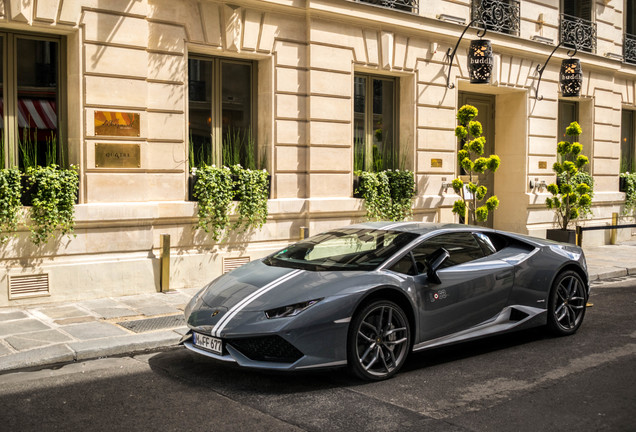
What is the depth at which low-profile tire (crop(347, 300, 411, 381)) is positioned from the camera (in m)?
6.17

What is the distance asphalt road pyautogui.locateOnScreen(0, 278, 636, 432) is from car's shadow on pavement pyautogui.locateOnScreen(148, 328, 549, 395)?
0.01 metres

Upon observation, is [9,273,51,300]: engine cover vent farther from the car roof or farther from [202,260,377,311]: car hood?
the car roof

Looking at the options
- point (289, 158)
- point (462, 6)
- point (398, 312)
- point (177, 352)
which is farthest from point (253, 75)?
point (398, 312)

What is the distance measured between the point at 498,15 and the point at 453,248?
10.9m

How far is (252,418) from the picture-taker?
211 inches

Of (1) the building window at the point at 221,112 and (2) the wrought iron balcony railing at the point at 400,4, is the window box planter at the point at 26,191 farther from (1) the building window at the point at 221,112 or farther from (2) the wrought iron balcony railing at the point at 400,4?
(2) the wrought iron balcony railing at the point at 400,4

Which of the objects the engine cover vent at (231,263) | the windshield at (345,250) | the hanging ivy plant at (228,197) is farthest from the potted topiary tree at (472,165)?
the windshield at (345,250)

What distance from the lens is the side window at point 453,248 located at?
277 inches

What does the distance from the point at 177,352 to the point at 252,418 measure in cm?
240

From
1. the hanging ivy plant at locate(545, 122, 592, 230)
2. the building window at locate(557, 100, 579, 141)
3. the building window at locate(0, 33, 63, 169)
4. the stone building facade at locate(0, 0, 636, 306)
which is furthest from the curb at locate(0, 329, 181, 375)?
the building window at locate(557, 100, 579, 141)

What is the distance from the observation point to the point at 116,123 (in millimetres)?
10711

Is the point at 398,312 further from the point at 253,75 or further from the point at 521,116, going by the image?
the point at 521,116

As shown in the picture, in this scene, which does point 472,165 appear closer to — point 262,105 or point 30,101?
point 262,105

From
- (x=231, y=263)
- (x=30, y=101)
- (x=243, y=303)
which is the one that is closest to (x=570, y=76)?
(x=231, y=263)
